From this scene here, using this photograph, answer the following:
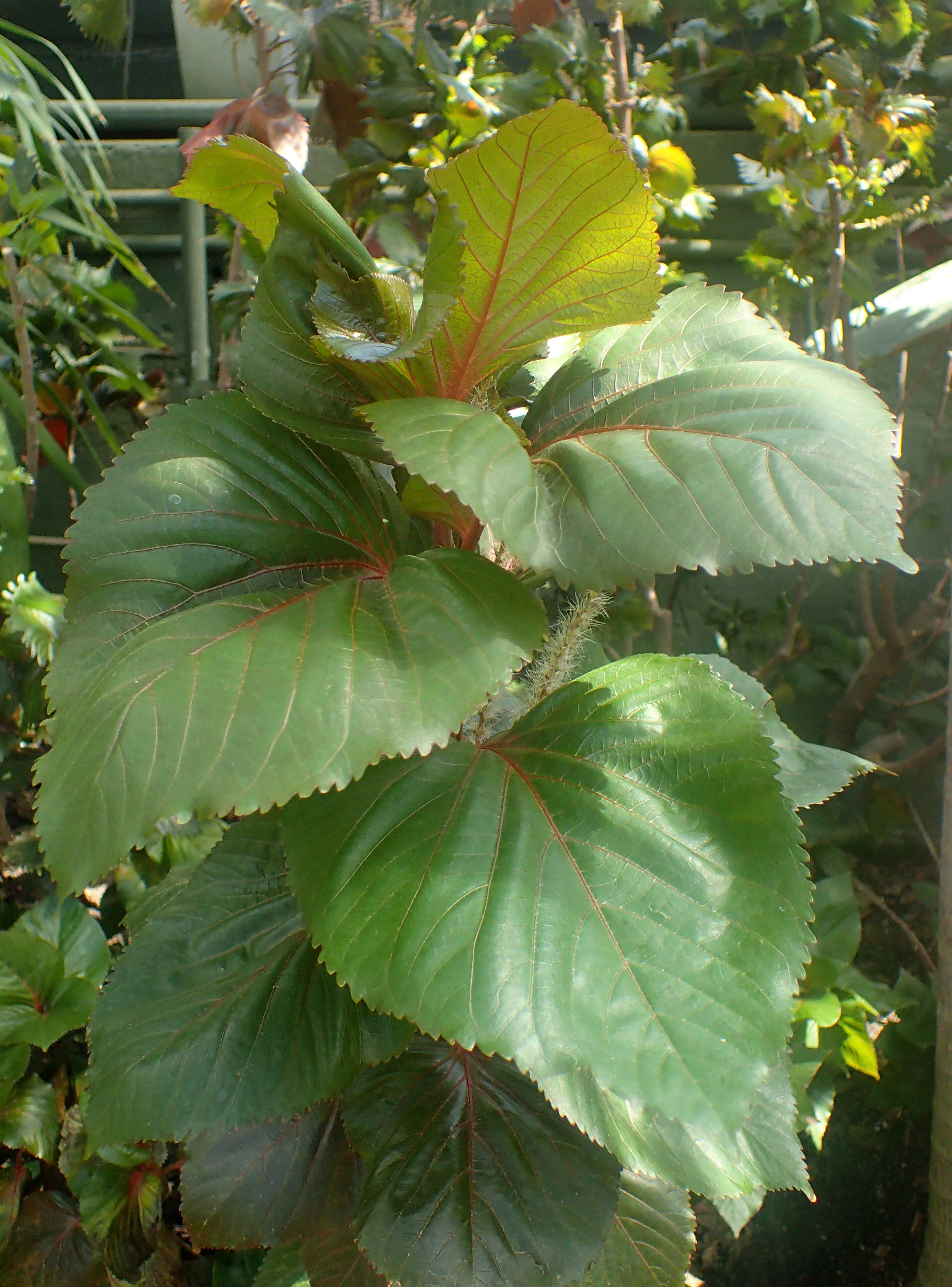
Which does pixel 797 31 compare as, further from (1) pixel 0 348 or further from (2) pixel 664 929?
(2) pixel 664 929

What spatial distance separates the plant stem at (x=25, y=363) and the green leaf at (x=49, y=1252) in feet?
3.20

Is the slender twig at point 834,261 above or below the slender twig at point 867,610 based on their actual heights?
above

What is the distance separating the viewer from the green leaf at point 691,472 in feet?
1.37

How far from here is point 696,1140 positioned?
0.54 meters

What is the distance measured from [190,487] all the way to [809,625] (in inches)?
66.6

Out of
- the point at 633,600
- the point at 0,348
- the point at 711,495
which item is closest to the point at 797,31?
the point at 633,600

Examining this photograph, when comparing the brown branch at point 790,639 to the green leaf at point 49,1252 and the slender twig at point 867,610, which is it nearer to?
the slender twig at point 867,610

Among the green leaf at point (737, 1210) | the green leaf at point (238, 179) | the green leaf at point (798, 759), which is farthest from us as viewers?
the green leaf at point (737, 1210)

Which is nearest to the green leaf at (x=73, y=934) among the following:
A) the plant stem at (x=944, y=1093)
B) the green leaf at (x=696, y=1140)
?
the green leaf at (x=696, y=1140)

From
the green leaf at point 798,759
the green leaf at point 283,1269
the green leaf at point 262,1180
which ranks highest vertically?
the green leaf at point 798,759

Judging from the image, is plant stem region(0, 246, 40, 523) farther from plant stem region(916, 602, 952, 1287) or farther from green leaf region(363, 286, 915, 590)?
plant stem region(916, 602, 952, 1287)

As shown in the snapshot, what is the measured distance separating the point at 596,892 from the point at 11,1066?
0.93 metres

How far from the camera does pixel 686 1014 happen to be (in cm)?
42

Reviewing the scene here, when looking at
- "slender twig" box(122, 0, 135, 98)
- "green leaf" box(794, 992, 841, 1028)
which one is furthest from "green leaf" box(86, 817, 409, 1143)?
"slender twig" box(122, 0, 135, 98)
